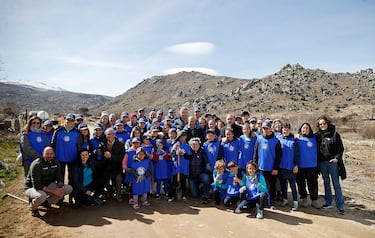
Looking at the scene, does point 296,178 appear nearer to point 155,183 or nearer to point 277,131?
point 277,131

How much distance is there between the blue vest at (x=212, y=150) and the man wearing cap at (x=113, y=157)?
233cm

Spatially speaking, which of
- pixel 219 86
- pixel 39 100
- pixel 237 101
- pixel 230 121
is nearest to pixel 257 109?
pixel 237 101

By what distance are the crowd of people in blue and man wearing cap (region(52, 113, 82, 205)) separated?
0.02m

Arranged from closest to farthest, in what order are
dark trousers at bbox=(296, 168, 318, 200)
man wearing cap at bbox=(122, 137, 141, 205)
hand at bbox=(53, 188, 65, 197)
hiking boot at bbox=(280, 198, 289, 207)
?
hand at bbox=(53, 188, 65, 197)
dark trousers at bbox=(296, 168, 318, 200)
hiking boot at bbox=(280, 198, 289, 207)
man wearing cap at bbox=(122, 137, 141, 205)

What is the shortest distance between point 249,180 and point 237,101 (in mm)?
76569

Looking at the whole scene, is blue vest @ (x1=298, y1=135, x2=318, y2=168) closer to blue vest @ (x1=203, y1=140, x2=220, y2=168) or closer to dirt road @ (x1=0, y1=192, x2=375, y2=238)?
dirt road @ (x1=0, y1=192, x2=375, y2=238)

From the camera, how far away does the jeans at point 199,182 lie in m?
7.61

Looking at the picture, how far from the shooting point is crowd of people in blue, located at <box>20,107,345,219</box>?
265 inches

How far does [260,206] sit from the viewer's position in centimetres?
650

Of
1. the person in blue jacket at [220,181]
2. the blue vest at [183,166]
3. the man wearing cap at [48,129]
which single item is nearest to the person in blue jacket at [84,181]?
the man wearing cap at [48,129]

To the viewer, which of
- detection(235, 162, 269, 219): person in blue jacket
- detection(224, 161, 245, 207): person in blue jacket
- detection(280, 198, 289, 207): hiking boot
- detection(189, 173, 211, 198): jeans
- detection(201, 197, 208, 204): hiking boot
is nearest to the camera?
detection(235, 162, 269, 219): person in blue jacket

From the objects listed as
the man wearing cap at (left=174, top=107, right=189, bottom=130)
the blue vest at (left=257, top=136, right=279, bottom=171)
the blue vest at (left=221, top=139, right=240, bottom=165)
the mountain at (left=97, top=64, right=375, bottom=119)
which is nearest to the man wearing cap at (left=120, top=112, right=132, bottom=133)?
the man wearing cap at (left=174, top=107, right=189, bottom=130)

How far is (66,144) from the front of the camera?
7.04 meters

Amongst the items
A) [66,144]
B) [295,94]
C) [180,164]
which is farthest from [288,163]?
[295,94]
